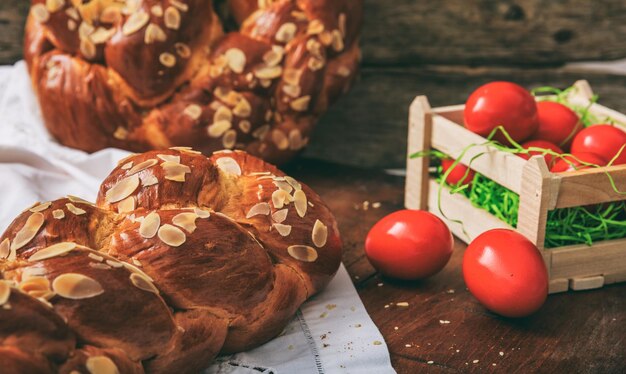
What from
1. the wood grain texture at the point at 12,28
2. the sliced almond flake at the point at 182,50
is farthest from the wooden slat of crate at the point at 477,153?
the wood grain texture at the point at 12,28

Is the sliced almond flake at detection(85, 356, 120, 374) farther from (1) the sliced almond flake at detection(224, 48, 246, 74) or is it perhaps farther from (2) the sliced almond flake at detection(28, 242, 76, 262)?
(1) the sliced almond flake at detection(224, 48, 246, 74)

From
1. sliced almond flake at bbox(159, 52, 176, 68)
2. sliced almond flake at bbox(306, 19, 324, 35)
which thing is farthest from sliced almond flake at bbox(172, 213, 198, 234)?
sliced almond flake at bbox(306, 19, 324, 35)

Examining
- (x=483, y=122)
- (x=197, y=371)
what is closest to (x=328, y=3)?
(x=483, y=122)

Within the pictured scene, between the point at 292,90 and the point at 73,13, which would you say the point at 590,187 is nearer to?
the point at 292,90

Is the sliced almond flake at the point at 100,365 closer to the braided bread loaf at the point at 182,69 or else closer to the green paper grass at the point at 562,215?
the green paper grass at the point at 562,215

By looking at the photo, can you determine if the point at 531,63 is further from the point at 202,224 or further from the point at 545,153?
the point at 202,224
